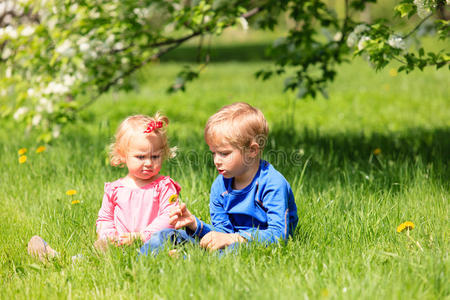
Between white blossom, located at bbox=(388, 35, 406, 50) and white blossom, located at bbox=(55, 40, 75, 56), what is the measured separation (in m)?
2.39

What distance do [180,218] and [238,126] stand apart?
52cm

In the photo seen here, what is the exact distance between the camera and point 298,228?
102 inches

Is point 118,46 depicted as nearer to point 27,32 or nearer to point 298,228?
point 27,32

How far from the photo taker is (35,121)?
402 centimetres

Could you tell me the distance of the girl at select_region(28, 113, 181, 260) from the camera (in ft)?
8.23

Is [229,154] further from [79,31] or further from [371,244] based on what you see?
[79,31]

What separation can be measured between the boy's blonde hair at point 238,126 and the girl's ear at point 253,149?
0.02 m

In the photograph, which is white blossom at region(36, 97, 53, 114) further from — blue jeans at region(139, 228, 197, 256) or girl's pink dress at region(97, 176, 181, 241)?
blue jeans at region(139, 228, 197, 256)

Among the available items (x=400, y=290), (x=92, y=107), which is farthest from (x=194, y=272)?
(x=92, y=107)

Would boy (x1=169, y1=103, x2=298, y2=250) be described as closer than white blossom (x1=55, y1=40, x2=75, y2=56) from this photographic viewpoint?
Yes

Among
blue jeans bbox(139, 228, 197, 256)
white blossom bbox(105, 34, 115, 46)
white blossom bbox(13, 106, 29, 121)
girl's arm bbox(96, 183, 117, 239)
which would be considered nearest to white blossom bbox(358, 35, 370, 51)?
blue jeans bbox(139, 228, 197, 256)

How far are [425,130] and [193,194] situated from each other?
3.12m

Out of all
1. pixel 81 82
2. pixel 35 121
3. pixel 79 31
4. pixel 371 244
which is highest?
pixel 79 31

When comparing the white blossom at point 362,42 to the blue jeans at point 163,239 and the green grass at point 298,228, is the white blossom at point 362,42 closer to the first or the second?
the green grass at point 298,228
